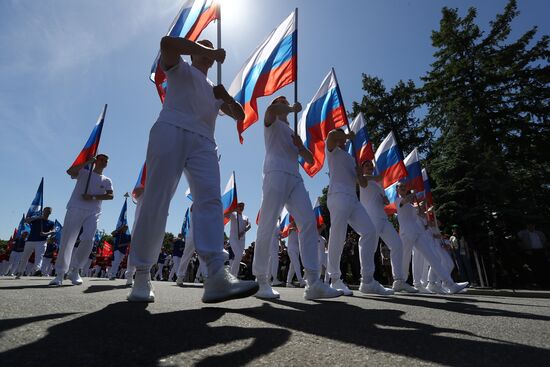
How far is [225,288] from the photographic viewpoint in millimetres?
2707

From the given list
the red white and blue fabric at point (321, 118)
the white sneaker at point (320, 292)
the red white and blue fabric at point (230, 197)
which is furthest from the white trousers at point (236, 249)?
the white sneaker at point (320, 292)

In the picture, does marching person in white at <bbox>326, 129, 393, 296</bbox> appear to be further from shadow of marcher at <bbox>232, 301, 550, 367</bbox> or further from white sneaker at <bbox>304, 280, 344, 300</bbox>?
shadow of marcher at <bbox>232, 301, 550, 367</bbox>

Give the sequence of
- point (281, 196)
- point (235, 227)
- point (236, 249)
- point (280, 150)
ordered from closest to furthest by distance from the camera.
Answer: point (281, 196)
point (280, 150)
point (236, 249)
point (235, 227)

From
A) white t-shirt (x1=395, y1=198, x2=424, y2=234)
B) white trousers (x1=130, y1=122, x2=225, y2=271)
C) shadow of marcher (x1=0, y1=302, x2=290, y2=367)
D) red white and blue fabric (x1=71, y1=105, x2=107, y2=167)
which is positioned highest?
red white and blue fabric (x1=71, y1=105, x2=107, y2=167)

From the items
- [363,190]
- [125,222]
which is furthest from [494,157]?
[125,222]

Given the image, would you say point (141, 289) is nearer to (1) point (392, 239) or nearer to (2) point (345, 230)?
(2) point (345, 230)

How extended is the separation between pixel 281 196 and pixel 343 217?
4.59ft

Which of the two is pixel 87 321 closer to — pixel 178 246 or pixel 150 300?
pixel 150 300

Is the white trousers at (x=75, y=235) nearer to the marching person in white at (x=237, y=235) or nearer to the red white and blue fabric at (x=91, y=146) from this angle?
the red white and blue fabric at (x=91, y=146)

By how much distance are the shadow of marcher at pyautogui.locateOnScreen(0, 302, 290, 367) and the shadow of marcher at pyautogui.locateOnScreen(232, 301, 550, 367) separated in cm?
34

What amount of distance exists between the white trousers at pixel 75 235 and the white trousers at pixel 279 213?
3554 mm

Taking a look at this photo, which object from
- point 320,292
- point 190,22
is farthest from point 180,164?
point 190,22

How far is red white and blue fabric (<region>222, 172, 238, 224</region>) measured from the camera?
11.4 metres

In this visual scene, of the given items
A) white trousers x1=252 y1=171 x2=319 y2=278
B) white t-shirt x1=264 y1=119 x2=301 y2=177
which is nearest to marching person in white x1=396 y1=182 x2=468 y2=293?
white trousers x1=252 y1=171 x2=319 y2=278
